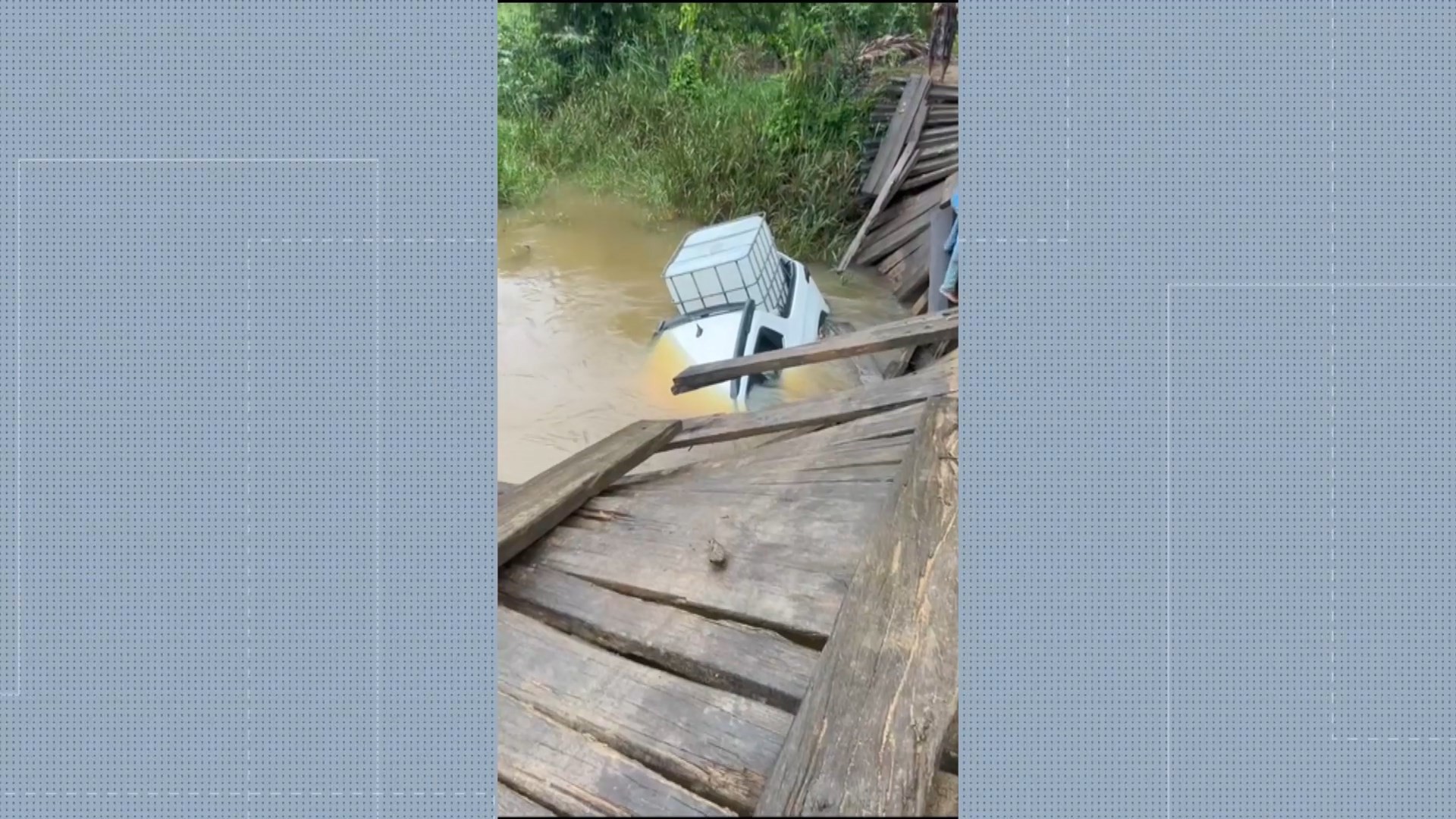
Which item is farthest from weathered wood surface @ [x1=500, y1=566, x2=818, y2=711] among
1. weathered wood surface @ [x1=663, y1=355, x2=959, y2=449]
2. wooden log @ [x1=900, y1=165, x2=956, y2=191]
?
wooden log @ [x1=900, y1=165, x2=956, y2=191]

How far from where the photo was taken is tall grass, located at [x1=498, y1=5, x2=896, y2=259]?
7309 millimetres

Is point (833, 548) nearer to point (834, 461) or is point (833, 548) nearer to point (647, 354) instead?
point (834, 461)

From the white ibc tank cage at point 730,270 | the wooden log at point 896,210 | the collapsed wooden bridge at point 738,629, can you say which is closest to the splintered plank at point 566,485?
the collapsed wooden bridge at point 738,629

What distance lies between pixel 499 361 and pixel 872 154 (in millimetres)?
3382

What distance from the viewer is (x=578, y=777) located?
62.3 inches

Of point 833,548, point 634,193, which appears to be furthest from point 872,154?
point 833,548

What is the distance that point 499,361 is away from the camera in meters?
5.87

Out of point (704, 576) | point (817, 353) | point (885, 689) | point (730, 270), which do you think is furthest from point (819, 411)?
point (730, 270)

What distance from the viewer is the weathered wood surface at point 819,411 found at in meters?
2.87

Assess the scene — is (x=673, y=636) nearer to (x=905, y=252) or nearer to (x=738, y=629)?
(x=738, y=629)

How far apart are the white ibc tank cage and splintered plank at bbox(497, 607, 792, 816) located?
3.04 m

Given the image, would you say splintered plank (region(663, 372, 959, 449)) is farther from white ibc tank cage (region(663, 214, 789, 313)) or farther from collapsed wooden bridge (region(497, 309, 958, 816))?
white ibc tank cage (region(663, 214, 789, 313))

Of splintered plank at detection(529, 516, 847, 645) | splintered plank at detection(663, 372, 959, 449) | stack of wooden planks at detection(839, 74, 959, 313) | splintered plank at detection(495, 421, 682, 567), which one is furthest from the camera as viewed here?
stack of wooden planks at detection(839, 74, 959, 313)

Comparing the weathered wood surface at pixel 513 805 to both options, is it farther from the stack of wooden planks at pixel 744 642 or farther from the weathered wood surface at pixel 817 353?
the weathered wood surface at pixel 817 353
